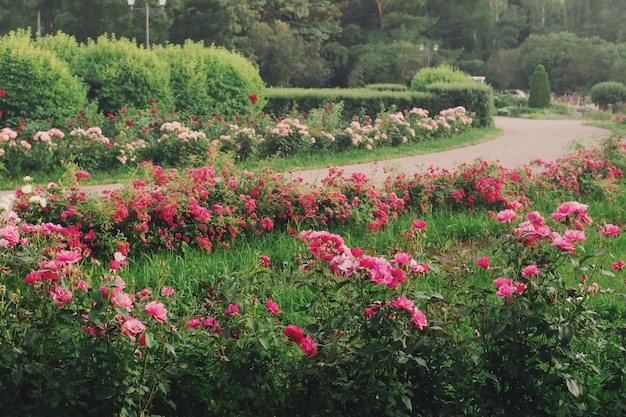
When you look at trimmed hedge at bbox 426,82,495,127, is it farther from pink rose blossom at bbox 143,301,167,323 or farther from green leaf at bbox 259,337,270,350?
pink rose blossom at bbox 143,301,167,323

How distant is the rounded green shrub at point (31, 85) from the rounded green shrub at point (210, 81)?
2.53m

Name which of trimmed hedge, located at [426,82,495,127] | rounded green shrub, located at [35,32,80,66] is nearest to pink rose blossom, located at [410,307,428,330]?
rounded green shrub, located at [35,32,80,66]

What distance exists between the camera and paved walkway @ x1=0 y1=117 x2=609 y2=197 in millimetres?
9688

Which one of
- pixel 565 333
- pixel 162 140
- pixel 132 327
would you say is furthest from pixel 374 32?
pixel 132 327

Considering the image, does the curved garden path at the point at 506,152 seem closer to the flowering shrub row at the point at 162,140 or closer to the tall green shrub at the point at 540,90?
the flowering shrub row at the point at 162,140

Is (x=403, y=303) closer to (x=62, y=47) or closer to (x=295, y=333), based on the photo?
(x=295, y=333)

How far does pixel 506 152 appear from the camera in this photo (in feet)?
42.7

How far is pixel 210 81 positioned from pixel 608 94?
2082 cm

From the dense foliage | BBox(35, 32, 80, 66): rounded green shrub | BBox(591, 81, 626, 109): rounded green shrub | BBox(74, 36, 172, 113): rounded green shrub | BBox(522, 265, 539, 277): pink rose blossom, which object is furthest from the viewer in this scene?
the dense foliage

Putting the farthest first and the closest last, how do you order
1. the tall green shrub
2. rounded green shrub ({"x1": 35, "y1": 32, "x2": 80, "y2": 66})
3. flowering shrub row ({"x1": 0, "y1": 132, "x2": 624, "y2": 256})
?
1. the tall green shrub
2. rounded green shrub ({"x1": 35, "y1": 32, "x2": 80, "y2": 66})
3. flowering shrub row ({"x1": 0, "y1": 132, "x2": 624, "y2": 256})

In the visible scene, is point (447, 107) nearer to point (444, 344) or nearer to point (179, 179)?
point (179, 179)

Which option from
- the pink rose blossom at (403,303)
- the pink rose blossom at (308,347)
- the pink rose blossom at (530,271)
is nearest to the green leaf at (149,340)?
the pink rose blossom at (308,347)

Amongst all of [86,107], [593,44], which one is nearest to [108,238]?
[86,107]

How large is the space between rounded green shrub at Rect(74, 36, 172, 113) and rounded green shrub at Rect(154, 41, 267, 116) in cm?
74
